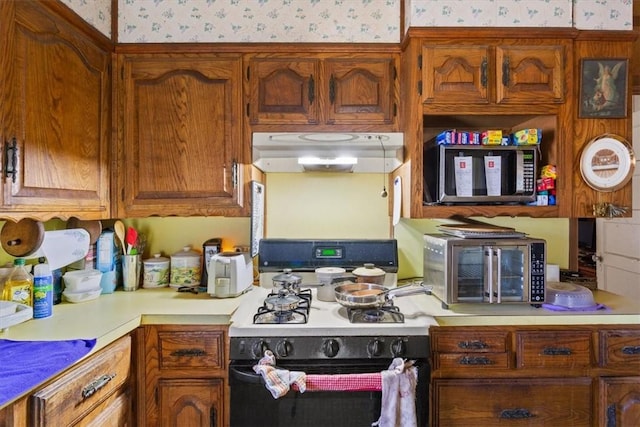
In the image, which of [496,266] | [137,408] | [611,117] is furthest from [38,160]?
[611,117]

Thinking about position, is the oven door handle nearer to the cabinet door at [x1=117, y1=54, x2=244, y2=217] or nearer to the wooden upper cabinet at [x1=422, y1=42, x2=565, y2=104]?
→ the cabinet door at [x1=117, y1=54, x2=244, y2=217]

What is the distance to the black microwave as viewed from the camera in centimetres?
163

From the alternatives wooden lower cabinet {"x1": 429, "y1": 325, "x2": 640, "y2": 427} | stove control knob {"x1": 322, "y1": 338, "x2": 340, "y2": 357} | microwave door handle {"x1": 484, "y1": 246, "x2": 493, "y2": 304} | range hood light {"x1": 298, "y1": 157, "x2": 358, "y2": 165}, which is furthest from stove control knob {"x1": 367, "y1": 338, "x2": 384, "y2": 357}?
range hood light {"x1": 298, "y1": 157, "x2": 358, "y2": 165}

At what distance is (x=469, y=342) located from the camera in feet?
4.76

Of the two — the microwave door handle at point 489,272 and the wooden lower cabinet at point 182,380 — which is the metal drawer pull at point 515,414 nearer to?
the microwave door handle at point 489,272

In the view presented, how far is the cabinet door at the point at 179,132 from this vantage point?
68.2 inches

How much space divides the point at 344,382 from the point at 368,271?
610 millimetres

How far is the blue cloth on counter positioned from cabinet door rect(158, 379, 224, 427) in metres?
0.44

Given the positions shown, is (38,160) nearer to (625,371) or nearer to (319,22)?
(319,22)

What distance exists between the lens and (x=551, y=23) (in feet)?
5.32

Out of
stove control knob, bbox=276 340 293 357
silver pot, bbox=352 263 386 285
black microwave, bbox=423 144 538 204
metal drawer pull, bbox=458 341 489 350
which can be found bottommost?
metal drawer pull, bbox=458 341 489 350

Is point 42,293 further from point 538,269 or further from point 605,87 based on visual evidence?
point 605,87

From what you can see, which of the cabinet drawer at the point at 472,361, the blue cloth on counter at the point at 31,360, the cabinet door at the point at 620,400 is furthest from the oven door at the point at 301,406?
the cabinet door at the point at 620,400

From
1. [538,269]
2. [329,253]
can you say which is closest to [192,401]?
[329,253]
